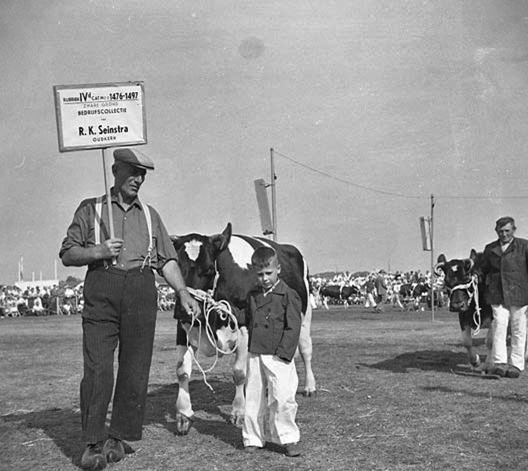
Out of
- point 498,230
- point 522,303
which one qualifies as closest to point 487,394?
point 522,303

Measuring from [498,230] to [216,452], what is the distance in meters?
6.57

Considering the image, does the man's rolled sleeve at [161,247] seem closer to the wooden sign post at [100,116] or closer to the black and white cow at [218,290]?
the wooden sign post at [100,116]

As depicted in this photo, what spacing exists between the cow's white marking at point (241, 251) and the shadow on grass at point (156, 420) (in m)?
1.75

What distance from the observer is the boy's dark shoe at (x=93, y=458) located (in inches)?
239

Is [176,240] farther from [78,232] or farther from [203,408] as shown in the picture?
[203,408]

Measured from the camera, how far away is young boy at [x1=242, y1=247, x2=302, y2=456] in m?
6.45

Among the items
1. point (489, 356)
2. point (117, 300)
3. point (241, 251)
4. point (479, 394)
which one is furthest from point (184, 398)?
point (489, 356)

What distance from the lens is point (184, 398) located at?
771 centimetres

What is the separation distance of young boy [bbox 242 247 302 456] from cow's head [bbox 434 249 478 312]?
5896 mm

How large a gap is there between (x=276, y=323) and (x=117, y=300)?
1428mm

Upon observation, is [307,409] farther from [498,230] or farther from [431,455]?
[498,230]

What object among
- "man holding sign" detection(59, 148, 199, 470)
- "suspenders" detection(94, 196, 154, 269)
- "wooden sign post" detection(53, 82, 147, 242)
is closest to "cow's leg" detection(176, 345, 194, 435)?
"man holding sign" detection(59, 148, 199, 470)

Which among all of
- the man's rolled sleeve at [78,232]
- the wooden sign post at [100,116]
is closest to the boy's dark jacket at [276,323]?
the man's rolled sleeve at [78,232]

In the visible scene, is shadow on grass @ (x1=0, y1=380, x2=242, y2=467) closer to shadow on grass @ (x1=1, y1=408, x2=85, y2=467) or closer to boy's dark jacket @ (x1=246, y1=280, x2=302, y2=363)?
shadow on grass @ (x1=1, y1=408, x2=85, y2=467)
